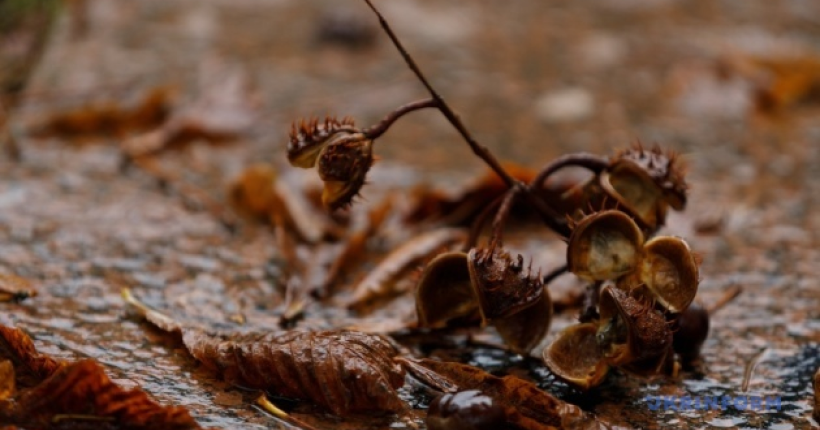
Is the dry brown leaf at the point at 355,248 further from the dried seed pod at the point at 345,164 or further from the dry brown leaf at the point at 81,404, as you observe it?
the dry brown leaf at the point at 81,404

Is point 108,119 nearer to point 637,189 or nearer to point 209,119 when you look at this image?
point 209,119

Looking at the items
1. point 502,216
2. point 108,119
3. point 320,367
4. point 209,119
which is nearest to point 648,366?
point 502,216

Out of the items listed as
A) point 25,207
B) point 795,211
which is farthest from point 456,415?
point 795,211

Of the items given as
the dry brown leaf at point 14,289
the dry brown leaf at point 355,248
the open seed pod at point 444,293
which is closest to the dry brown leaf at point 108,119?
the dry brown leaf at point 355,248

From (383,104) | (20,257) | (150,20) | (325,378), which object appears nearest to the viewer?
(325,378)

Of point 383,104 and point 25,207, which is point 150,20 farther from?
point 25,207

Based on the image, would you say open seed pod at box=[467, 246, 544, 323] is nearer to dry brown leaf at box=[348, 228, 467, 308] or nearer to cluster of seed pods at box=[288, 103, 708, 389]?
cluster of seed pods at box=[288, 103, 708, 389]

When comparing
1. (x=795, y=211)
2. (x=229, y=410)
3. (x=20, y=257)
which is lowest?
(x=795, y=211)
